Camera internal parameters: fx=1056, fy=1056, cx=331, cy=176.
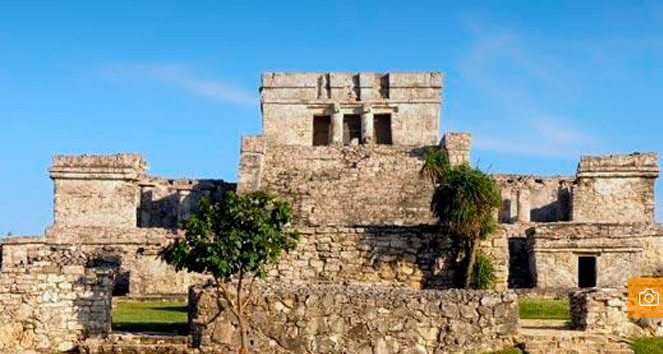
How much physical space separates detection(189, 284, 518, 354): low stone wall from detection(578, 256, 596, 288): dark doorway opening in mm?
8591

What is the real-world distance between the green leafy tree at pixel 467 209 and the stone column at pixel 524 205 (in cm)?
709

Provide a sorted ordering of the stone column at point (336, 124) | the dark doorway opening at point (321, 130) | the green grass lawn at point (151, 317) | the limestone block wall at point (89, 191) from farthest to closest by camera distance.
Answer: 1. the dark doorway opening at point (321, 130)
2. the stone column at point (336, 124)
3. the limestone block wall at point (89, 191)
4. the green grass lawn at point (151, 317)

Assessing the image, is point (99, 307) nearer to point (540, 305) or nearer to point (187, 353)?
point (187, 353)

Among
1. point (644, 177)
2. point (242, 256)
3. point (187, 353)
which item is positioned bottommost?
point (187, 353)

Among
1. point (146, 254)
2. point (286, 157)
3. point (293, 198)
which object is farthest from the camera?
point (286, 157)

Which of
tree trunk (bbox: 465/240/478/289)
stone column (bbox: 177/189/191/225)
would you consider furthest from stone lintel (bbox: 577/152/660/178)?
stone column (bbox: 177/189/191/225)

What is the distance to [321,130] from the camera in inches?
1201

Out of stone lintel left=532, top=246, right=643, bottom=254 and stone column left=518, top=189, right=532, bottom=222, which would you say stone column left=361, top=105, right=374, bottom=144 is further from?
stone lintel left=532, top=246, right=643, bottom=254

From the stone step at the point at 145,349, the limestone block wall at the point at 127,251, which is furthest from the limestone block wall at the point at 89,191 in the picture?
the stone step at the point at 145,349

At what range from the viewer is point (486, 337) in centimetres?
1319

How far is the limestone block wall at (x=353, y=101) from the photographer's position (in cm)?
2967

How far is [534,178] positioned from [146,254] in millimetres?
11565

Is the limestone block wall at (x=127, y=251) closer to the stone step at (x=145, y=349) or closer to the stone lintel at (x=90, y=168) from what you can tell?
the stone lintel at (x=90, y=168)

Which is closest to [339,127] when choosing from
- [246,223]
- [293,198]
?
[293,198]
